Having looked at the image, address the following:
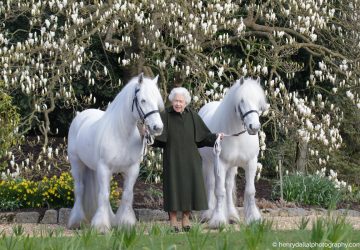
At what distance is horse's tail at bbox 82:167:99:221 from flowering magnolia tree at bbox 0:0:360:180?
7.25ft

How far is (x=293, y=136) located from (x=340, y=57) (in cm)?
178

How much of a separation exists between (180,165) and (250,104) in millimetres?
953

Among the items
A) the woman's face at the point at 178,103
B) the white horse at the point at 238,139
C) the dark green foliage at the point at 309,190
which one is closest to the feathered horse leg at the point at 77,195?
the white horse at the point at 238,139

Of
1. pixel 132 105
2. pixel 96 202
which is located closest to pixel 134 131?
pixel 132 105

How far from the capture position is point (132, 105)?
816 centimetres

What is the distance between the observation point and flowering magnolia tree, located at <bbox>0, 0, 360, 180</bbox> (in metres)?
11.3

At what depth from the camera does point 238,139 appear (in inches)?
338

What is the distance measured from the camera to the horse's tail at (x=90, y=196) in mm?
9133

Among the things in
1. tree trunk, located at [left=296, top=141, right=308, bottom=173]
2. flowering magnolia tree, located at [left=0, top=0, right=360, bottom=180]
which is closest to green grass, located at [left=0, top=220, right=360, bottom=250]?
flowering magnolia tree, located at [left=0, top=0, right=360, bottom=180]

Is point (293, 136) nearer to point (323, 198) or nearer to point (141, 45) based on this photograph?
point (323, 198)

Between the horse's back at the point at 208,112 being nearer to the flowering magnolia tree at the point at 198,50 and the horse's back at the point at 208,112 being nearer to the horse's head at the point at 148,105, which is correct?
the flowering magnolia tree at the point at 198,50

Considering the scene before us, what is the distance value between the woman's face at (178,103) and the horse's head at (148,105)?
0.18m

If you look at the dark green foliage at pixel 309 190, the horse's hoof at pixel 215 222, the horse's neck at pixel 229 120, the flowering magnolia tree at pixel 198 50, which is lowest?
the horse's hoof at pixel 215 222

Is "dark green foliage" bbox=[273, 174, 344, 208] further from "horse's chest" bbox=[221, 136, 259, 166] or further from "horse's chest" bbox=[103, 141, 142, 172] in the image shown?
"horse's chest" bbox=[103, 141, 142, 172]
